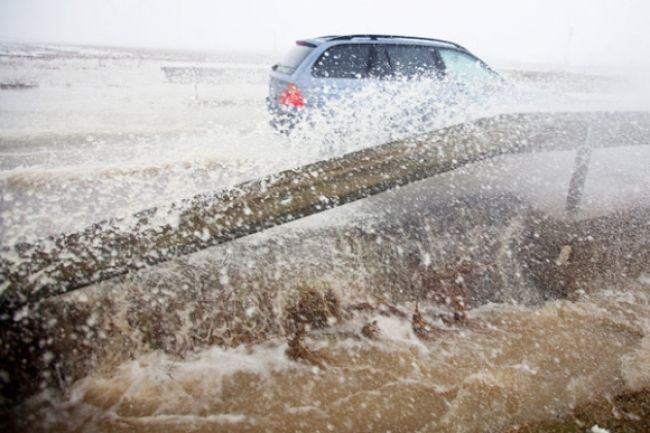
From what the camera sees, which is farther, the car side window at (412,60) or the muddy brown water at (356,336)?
the car side window at (412,60)

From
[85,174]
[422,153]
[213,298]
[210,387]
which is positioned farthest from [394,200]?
[85,174]

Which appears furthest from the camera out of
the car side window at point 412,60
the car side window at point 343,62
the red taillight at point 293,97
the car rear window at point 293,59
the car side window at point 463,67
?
the car side window at point 463,67

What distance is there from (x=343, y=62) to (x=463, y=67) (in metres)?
2.22

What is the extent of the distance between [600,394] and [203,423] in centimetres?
258

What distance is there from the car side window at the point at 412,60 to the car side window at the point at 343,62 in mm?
498

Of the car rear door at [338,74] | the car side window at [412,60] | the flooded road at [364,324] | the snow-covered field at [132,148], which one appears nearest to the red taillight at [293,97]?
the car rear door at [338,74]

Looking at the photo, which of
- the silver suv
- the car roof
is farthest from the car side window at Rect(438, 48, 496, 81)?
the car roof

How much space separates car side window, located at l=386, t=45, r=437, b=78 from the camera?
6.76 m

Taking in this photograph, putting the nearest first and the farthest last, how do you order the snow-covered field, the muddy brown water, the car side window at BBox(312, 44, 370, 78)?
the muddy brown water, the snow-covered field, the car side window at BBox(312, 44, 370, 78)

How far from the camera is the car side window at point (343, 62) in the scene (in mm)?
6242

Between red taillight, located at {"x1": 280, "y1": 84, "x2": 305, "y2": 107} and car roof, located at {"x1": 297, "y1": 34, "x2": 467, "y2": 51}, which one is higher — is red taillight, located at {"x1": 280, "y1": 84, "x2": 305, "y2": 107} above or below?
below

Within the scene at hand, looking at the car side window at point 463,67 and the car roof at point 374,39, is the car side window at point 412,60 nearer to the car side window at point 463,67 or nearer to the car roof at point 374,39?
the car roof at point 374,39

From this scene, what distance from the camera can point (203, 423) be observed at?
2.45 meters

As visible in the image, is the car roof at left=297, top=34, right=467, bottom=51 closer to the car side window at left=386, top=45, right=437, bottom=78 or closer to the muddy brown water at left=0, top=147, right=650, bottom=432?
the car side window at left=386, top=45, right=437, bottom=78
